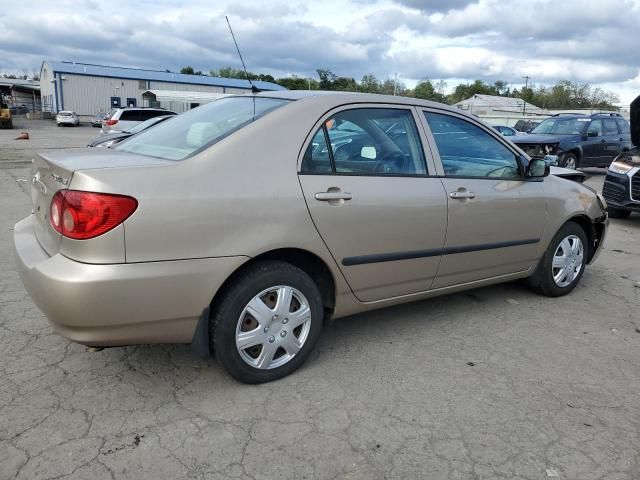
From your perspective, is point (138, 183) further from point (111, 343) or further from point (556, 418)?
point (556, 418)

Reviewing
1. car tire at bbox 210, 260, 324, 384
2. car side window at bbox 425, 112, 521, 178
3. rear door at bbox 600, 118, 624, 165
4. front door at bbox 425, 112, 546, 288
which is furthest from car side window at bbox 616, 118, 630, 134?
car tire at bbox 210, 260, 324, 384

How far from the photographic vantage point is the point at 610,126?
49.0 ft

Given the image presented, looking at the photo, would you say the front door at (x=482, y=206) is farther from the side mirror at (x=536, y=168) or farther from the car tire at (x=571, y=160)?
the car tire at (x=571, y=160)

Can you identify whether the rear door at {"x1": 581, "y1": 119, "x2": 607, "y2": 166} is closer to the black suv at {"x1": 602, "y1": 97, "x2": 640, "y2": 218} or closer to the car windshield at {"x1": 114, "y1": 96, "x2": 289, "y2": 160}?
the black suv at {"x1": 602, "y1": 97, "x2": 640, "y2": 218}

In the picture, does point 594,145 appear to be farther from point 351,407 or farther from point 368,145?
point 351,407

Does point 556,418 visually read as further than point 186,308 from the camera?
Yes

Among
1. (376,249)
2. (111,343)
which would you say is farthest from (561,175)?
(111,343)

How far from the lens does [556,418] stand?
2723 mm

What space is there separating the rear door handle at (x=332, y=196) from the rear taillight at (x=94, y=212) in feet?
3.20

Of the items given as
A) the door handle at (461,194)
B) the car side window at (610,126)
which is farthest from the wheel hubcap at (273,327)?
the car side window at (610,126)

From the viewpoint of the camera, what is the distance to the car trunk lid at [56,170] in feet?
8.23

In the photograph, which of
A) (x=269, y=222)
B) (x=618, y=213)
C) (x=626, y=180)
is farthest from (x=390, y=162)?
(x=618, y=213)

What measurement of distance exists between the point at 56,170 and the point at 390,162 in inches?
74.1

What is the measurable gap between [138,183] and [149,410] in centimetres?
114
